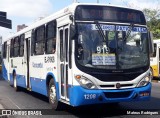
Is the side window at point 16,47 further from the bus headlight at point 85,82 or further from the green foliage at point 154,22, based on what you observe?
the green foliage at point 154,22

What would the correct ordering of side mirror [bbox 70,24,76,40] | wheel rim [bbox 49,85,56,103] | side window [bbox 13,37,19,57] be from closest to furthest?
side mirror [bbox 70,24,76,40], wheel rim [bbox 49,85,56,103], side window [bbox 13,37,19,57]

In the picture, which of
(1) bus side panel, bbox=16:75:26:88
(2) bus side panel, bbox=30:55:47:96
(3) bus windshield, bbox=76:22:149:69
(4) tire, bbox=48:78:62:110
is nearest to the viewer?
(3) bus windshield, bbox=76:22:149:69

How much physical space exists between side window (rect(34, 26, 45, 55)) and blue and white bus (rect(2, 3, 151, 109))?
1.65 metres

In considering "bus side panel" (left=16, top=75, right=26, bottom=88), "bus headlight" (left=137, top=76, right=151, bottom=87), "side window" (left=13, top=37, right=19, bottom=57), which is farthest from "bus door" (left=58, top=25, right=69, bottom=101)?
"side window" (left=13, top=37, right=19, bottom=57)

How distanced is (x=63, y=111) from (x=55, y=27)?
2.57m

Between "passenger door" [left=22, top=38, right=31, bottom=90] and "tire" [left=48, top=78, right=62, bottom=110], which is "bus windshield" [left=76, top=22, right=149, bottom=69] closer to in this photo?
"tire" [left=48, top=78, right=62, bottom=110]

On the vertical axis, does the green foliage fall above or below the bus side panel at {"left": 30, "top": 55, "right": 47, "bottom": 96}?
above

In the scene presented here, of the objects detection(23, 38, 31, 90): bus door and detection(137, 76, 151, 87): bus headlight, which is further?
detection(23, 38, 31, 90): bus door

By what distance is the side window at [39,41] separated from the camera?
1240 centimetres

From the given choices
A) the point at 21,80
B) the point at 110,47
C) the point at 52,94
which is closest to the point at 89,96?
the point at 110,47

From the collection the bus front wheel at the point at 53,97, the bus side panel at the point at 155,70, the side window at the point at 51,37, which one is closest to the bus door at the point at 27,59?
the side window at the point at 51,37

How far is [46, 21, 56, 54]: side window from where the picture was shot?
11.0 meters

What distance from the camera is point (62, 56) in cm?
1022

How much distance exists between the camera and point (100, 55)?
915 centimetres
